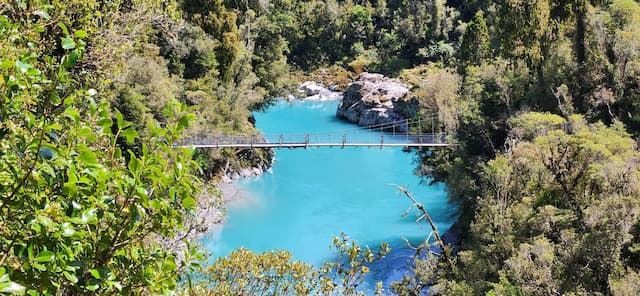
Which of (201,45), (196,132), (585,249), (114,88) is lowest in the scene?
(585,249)

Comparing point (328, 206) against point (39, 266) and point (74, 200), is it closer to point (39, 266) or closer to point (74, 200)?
point (74, 200)

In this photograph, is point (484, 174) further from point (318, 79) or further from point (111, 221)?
point (318, 79)

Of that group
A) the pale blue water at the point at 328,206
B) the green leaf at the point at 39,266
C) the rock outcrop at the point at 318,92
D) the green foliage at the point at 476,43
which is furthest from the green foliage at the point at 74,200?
the rock outcrop at the point at 318,92

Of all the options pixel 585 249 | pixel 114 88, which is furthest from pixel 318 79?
pixel 585 249

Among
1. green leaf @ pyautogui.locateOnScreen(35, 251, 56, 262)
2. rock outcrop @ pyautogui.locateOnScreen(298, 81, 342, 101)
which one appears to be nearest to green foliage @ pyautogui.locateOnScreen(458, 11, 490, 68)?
rock outcrop @ pyautogui.locateOnScreen(298, 81, 342, 101)

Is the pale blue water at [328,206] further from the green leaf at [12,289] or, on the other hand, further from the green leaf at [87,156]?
the green leaf at [12,289]

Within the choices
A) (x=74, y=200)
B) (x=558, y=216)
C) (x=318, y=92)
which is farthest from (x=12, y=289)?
(x=318, y=92)
